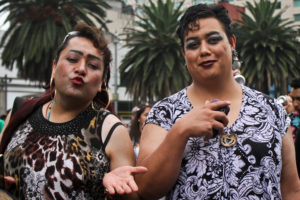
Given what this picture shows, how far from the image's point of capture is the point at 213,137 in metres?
1.99

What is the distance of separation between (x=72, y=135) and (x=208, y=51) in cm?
88

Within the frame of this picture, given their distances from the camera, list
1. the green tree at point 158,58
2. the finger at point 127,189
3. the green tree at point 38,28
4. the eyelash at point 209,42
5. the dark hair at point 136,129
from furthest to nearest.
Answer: the green tree at point 158,58 → the green tree at point 38,28 → the dark hair at point 136,129 → the eyelash at point 209,42 → the finger at point 127,189

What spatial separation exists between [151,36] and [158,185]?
81.1 ft

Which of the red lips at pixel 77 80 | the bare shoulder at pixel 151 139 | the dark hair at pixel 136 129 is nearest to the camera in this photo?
the bare shoulder at pixel 151 139

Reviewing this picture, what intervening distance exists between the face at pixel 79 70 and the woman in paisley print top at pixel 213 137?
44 centimetres

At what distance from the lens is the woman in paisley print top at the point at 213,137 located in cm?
194

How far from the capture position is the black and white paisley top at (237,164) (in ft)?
6.51

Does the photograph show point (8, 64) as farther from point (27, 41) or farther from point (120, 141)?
point (120, 141)

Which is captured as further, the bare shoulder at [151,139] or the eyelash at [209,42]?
the eyelash at [209,42]

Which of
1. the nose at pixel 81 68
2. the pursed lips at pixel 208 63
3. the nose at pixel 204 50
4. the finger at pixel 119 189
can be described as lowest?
the finger at pixel 119 189

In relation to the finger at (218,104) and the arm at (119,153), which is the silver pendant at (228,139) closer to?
the finger at (218,104)

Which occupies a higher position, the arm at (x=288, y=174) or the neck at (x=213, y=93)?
the neck at (x=213, y=93)

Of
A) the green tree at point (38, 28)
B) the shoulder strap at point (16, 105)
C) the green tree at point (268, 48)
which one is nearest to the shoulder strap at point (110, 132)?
the shoulder strap at point (16, 105)

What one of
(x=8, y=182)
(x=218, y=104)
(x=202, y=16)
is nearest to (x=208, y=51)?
(x=202, y=16)
